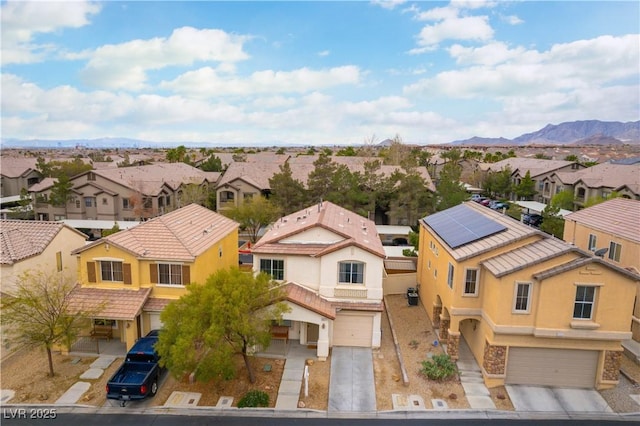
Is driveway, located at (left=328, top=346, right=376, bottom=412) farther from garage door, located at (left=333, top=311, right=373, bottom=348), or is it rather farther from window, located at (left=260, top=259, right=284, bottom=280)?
window, located at (left=260, top=259, right=284, bottom=280)

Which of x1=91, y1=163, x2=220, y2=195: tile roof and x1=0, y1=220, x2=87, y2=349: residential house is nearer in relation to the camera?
x1=0, y1=220, x2=87, y2=349: residential house

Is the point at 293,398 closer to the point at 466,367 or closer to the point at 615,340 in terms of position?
the point at 466,367

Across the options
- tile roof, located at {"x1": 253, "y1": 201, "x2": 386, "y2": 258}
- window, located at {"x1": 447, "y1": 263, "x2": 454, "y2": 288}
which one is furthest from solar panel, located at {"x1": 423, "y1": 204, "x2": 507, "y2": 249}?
tile roof, located at {"x1": 253, "y1": 201, "x2": 386, "y2": 258}

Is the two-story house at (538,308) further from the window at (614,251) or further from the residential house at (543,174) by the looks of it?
the residential house at (543,174)

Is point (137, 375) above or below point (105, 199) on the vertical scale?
below

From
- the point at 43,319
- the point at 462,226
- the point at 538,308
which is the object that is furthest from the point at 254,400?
the point at 462,226

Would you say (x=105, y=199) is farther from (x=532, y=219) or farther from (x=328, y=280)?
(x=532, y=219)

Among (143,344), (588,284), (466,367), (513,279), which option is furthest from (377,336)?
(143,344)
